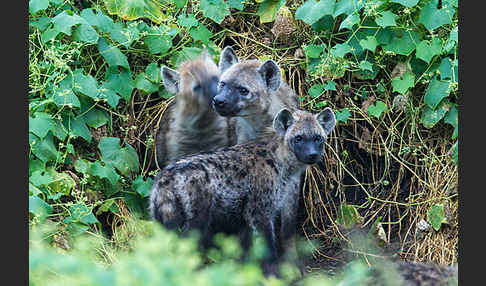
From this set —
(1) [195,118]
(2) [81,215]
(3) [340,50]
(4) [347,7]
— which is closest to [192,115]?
(1) [195,118]

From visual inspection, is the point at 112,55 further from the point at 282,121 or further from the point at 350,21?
the point at 350,21

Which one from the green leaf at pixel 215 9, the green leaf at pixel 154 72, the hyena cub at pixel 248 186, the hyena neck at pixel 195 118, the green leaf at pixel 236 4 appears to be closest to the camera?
the hyena cub at pixel 248 186

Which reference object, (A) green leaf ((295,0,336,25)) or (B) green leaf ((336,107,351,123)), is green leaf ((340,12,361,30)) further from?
(B) green leaf ((336,107,351,123))

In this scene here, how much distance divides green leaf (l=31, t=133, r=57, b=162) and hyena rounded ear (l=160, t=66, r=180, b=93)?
1.15 meters

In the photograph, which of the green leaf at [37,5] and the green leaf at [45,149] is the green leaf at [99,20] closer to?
the green leaf at [37,5]

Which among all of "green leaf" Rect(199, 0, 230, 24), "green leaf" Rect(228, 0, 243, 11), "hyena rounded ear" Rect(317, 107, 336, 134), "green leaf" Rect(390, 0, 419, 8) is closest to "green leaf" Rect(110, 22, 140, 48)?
"green leaf" Rect(199, 0, 230, 24)

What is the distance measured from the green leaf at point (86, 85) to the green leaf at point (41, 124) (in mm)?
410

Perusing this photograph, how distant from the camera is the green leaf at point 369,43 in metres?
6.39

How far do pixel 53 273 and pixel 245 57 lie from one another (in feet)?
12.2

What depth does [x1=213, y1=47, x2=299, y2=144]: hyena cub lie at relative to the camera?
237 inches

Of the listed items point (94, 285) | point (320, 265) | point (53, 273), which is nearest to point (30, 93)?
point (53, 273)

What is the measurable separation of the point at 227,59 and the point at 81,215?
2.01 meters

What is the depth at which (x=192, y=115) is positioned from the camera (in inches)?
253

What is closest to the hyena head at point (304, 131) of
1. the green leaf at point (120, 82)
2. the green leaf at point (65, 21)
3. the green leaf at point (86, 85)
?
the green leaf at point (120, 82)
